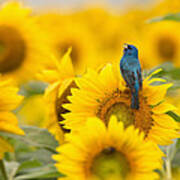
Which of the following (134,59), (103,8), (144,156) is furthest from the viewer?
(103,8)

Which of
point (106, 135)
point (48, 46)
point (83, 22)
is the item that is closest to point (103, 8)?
point (83, 22)

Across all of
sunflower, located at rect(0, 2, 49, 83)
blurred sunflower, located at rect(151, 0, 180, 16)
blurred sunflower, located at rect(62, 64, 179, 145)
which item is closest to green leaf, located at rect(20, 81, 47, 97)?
blurred sunflower, located at rect(62, 64, 179, 145)

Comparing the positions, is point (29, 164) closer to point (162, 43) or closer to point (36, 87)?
point (36, 87)

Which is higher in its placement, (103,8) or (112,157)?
(103,8)

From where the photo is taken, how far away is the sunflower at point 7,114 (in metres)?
0.80

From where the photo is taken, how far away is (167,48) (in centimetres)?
201

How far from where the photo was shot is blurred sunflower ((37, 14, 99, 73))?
2082 millimetres

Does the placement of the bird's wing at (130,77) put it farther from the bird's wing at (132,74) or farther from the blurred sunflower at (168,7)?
the blurred sunflower at (168,7)

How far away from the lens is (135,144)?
62 cm

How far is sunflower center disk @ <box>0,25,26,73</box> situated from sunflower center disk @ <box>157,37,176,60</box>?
54 centimetres

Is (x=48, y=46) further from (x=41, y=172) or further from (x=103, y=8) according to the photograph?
(x=41, y=172)

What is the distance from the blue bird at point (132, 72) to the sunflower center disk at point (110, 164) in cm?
11

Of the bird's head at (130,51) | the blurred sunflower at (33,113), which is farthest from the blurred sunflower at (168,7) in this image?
the bird's head at (130,51)

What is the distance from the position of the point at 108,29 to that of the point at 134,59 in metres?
1.48
